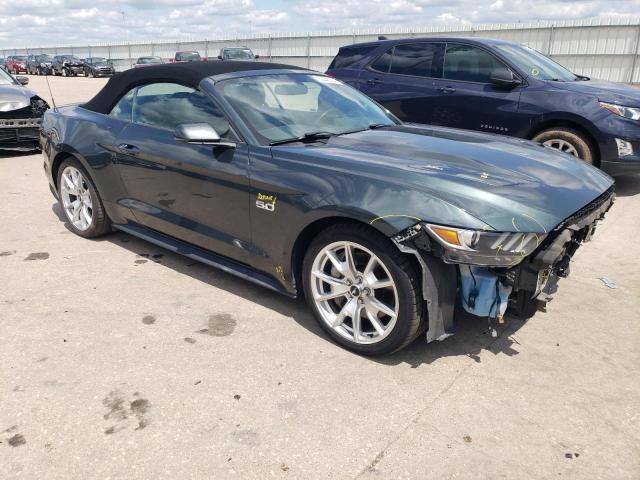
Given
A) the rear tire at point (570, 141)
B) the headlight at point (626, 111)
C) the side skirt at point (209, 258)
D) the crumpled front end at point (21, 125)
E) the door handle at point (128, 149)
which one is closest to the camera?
the side skirt at point (209, 258)

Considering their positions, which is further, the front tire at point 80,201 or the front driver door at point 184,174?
the front tire at point 80,201

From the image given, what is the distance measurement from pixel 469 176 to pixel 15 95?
8.11 metres

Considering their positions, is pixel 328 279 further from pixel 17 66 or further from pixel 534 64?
pixel 17 66

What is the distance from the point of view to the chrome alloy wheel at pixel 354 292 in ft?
9.50

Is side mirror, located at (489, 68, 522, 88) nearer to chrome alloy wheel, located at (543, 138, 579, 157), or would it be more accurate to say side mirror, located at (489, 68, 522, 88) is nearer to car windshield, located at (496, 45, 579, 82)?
car windshield, located at (496, 45, 579, 82)

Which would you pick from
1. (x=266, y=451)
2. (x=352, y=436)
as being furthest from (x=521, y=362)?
(x=266, y=451)

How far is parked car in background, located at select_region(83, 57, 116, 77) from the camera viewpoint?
3662 cm

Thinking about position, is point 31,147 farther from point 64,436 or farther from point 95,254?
point 64,436

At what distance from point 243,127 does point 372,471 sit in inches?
85.2

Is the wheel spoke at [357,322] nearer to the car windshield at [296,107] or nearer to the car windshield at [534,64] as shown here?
the car windshield at [296,107]

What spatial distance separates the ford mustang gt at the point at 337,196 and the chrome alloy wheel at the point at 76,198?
0.26m

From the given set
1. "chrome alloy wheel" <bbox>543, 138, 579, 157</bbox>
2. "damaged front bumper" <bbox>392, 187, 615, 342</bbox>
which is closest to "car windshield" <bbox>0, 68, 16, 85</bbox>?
"chrome alloy wheel" <bbox>543, 138, 579, 157</bbox>

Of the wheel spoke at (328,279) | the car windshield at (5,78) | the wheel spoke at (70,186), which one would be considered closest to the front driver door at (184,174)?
the wheel spoke at (328,279)

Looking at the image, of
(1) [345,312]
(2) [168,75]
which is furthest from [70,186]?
(1) [345,312]
